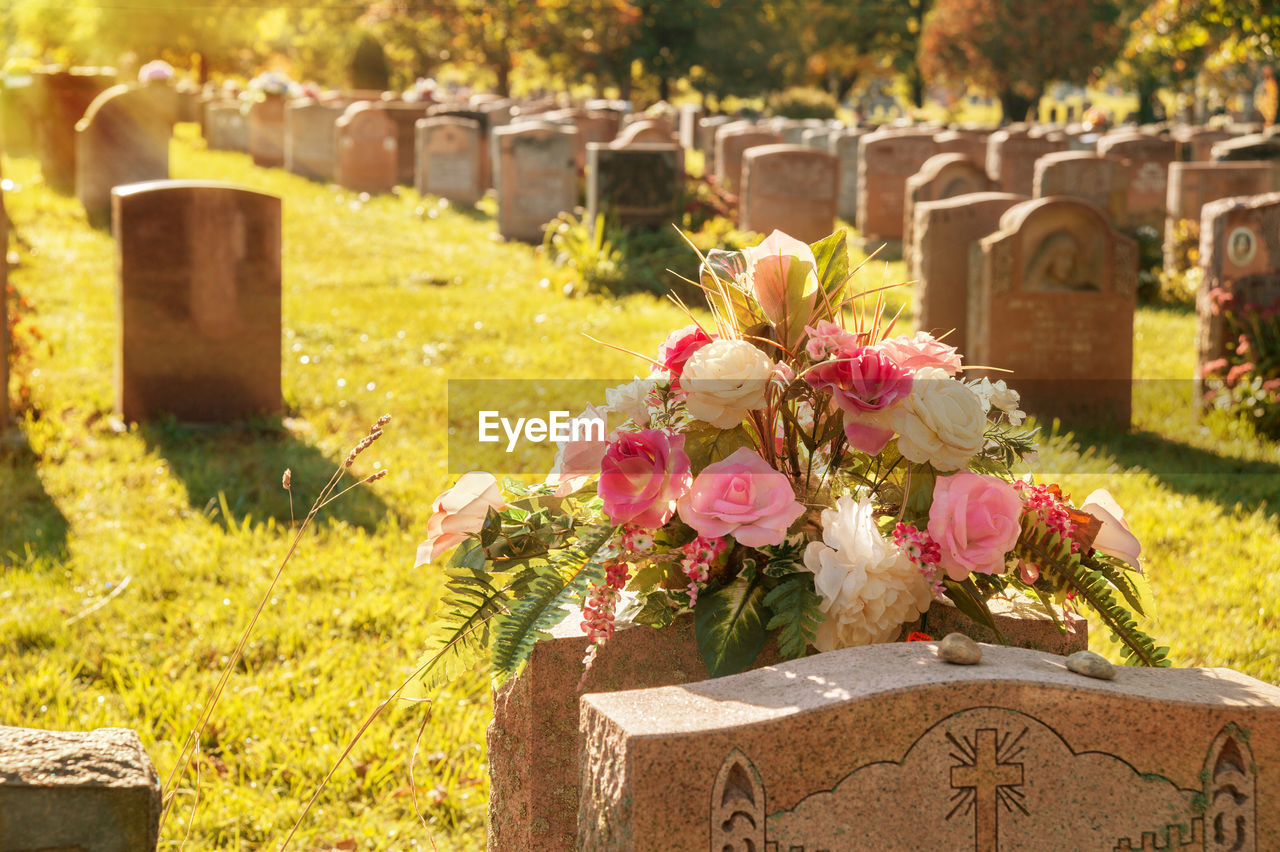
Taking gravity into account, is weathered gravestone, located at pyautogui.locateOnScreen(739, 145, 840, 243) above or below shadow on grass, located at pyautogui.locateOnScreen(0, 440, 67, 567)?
above

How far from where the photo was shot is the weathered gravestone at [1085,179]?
13.0 meters

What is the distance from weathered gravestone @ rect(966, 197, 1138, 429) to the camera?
810 cm

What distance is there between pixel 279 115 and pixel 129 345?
55.6 feet

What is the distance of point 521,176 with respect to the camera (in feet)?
49.1

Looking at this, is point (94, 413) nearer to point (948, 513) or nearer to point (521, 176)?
point (948, 513)

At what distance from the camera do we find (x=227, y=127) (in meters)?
25.5

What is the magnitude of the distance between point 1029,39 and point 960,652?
4378 cm

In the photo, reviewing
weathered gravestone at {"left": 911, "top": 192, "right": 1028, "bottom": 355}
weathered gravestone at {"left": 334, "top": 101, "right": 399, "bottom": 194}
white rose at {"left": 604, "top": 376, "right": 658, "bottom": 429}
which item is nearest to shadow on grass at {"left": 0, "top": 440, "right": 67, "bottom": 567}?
white rose at {"left": 604, "top": 376, "right": 658, "bottom": 429}

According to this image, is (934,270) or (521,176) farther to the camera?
(521,176)

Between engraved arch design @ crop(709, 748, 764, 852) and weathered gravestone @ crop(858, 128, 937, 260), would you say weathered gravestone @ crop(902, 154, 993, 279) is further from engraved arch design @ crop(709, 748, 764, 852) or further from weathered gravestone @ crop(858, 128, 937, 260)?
engraved arch design @ crop(709, 748, 764, 852)

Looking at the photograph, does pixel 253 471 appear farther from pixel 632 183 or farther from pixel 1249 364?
pixel 632 183

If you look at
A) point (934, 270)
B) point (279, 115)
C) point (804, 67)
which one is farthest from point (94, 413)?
point (804, 67)

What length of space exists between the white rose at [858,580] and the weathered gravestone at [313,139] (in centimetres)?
1974

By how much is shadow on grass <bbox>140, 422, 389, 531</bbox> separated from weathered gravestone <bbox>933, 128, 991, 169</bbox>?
12.9m
